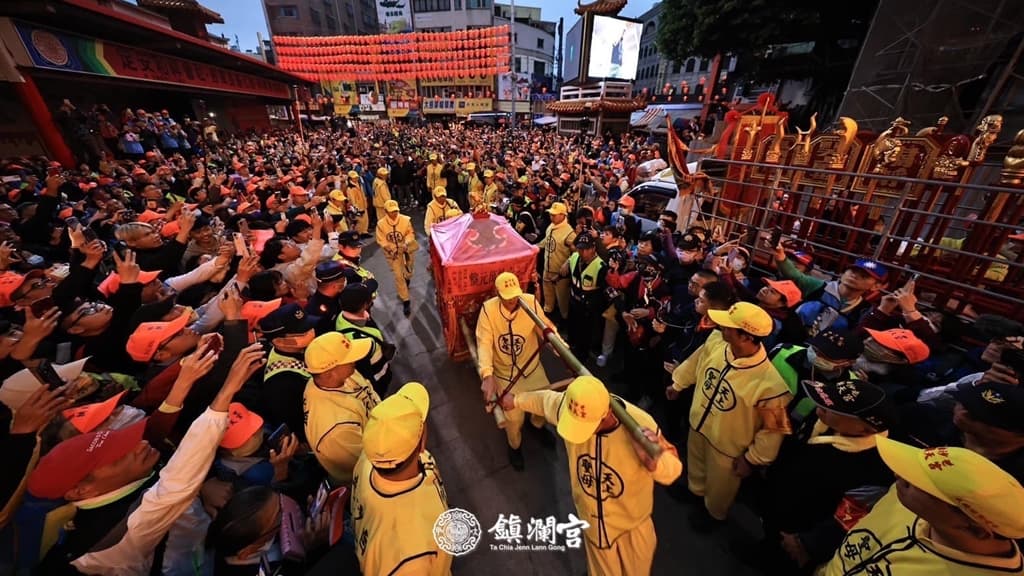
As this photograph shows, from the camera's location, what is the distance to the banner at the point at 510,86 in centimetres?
3322

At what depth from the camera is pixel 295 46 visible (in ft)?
86.4

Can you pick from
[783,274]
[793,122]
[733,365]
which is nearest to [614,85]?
[793,122]

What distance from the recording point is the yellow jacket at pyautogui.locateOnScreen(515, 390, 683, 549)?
1.81 meters

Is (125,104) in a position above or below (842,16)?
below

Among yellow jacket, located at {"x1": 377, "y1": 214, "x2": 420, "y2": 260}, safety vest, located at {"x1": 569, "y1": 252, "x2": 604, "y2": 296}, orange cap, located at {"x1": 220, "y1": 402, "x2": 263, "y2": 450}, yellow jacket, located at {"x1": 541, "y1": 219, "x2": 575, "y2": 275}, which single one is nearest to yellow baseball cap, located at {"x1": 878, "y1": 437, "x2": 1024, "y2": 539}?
safety vest, located at {"x1": 569, "y1": 252, "x2": 604, "y2": 296}

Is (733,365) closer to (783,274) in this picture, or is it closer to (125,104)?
(783,274)

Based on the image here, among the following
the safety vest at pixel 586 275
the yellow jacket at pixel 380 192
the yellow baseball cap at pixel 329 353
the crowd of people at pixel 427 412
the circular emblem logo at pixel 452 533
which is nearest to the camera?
the crowd of people at pixel 427 412

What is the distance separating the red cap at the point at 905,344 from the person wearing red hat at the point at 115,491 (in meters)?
4.01

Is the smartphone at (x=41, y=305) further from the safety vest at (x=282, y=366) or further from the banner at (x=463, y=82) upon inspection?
the banner at (x=463, y=82)

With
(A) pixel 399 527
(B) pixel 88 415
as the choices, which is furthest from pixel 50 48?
(A) pixel 399 527

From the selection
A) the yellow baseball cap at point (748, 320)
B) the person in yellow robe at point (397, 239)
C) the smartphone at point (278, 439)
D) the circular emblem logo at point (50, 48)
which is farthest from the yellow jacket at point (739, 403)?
the circular emblem logo at point (50, 48)

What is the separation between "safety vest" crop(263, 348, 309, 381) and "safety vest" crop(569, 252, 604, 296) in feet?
9.84

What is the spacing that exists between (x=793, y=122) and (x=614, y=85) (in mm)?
10749

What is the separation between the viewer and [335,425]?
210cm
